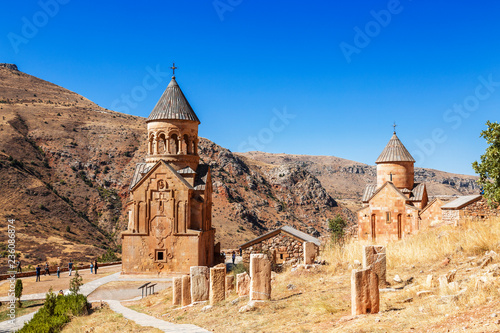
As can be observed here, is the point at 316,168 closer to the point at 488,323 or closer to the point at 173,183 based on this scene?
the point at 173,183

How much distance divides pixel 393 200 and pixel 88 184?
4532 cm

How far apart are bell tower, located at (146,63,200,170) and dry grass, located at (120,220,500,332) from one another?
12993 mm

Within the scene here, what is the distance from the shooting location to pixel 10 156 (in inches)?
2219

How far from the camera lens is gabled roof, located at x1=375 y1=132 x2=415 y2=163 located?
28.2 meters

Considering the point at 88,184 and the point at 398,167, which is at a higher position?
the point at 88,184

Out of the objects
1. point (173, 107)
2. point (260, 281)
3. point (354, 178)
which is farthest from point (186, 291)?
point (354, 178)

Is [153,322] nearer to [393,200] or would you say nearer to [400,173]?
[393,200]

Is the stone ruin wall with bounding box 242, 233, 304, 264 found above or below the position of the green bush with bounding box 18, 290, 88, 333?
above

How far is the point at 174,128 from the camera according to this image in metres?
25.7

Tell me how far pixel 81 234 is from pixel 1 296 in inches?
1076

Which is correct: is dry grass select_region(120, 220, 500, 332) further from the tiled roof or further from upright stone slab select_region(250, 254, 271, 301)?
the tiled roof

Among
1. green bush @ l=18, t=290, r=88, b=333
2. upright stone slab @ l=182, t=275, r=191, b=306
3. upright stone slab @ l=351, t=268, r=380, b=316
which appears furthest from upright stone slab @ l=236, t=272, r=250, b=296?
green bush @ l=18, t=290, r=88, b=333

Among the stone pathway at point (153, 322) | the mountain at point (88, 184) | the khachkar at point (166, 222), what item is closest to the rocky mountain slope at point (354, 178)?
the mountain at point (88, 184)

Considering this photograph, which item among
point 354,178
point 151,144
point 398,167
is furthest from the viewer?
point 354,178
